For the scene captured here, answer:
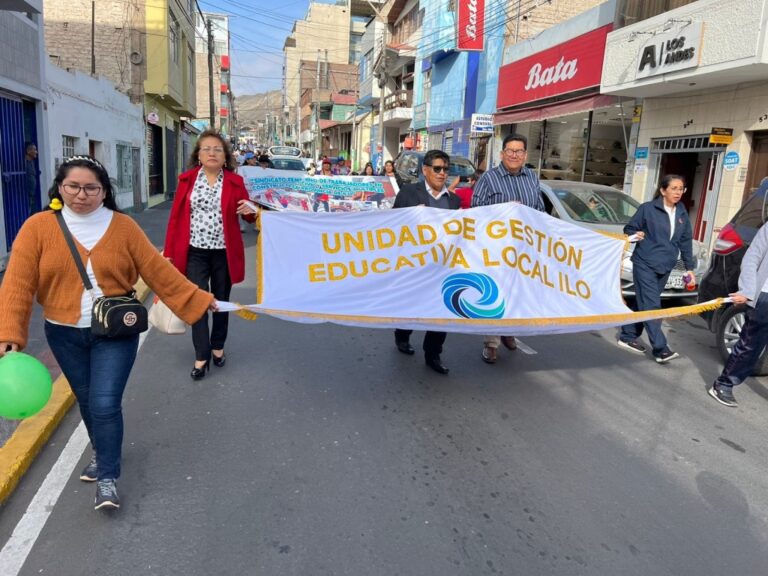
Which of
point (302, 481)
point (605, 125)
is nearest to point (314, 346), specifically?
point (302, 481)

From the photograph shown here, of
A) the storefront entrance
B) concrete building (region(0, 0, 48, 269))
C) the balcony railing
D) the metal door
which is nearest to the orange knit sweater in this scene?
concrete building (region(0, 0, 48, 269))

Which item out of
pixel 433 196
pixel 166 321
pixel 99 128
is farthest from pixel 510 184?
pixel 99 128

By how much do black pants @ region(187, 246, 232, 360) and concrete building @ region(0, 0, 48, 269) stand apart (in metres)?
5.63

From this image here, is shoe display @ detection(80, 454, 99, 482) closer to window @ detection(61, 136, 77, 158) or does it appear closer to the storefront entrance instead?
window @ detection(61, 136, 77, 158)

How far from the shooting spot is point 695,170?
13.6 meters

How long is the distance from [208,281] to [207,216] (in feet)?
1.94

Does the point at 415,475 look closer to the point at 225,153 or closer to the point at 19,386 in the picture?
the point at 19,386

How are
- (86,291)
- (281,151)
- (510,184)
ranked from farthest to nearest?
1. (281,151)
2. (510,184)
3. (86,291)

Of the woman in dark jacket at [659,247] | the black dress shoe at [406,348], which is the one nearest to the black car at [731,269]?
the woman in dark jacket at [659,247]

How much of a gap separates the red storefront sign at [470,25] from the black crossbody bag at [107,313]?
20.6 m

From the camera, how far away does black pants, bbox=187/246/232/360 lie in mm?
4730

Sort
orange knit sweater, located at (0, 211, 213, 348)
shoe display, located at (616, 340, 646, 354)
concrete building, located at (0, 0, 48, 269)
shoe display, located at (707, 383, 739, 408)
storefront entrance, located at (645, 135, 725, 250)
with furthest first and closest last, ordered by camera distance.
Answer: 1. storefront entrance, located at (645, 135, 725, 250)
2. concrete building, located at (0, 0, 48, 269)
3. shoe display, located at (616, 340, 646, 354)
4. shoe display, located at (707, 383, 739, 408)
5. orange knit sweater, located at (0, 211, 213, 348)

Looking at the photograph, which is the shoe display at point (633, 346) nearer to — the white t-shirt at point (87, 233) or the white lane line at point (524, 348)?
the white lane line at point (524, 348)

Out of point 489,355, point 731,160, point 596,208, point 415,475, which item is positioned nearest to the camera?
point 415,475
